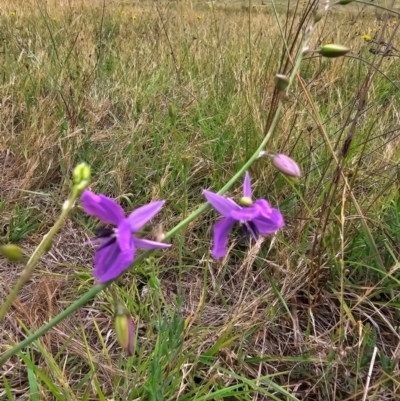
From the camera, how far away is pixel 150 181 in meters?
1.74

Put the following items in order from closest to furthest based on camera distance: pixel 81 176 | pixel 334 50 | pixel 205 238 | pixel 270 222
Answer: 1. pixel 81 176
2. pixel 270 222
3. pixel 334 50
4. pixel 205 238

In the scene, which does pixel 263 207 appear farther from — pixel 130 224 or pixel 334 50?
pixel 334 50

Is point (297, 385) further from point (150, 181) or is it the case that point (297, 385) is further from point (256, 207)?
point (150, 181)

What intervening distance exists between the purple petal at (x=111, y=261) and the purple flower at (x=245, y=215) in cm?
10

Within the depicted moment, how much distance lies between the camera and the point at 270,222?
0.55 metres

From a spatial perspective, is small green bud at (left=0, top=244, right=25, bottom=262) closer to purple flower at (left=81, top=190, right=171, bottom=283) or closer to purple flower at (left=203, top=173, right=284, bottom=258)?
purple flower at (left=81, top=190, right=171, bottom=283)

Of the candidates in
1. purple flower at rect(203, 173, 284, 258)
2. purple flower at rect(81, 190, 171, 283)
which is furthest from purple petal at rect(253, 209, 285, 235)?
purple flower at rect(81, 190, 171, 283)

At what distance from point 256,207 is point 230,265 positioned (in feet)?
3.14

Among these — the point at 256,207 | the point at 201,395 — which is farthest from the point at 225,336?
the point at 256,207

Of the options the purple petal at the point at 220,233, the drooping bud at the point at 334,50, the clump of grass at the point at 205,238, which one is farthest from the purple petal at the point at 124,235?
the clump of grass at the point at 205,238

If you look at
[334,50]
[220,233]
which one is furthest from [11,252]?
[334,50]

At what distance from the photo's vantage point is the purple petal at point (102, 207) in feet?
1.63

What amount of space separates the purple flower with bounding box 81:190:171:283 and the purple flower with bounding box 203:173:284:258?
7 cm

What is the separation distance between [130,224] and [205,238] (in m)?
1.04
